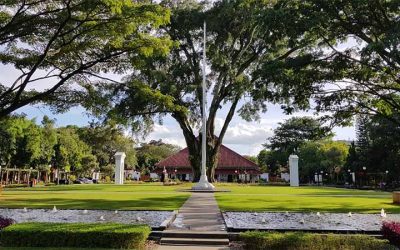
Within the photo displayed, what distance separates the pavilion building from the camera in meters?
64.1

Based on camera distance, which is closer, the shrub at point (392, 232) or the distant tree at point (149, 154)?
the shrub at point (392, 232)

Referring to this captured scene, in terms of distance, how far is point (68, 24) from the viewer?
15844mm

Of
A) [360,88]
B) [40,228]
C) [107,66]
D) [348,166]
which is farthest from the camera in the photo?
[348,166]

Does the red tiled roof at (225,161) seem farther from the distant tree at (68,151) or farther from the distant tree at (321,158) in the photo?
the distant tree at (321,158)

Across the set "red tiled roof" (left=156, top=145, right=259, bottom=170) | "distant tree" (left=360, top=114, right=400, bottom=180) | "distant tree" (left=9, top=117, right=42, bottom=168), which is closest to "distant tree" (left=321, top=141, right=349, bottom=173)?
"distant tree" (left=360, top=114, right=400, bottom=180)

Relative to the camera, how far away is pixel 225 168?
6425cm

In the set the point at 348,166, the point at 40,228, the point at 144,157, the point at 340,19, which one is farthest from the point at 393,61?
the point at 144,157

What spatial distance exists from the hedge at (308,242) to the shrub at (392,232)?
0.54 feet

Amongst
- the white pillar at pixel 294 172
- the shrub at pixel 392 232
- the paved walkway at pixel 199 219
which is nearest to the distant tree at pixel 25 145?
the white pillar at pixel 294 172

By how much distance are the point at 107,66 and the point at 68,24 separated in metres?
2.75

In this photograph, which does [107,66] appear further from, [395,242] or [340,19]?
[395,242]

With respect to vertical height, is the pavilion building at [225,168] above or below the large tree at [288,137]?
below

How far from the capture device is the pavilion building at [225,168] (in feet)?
210

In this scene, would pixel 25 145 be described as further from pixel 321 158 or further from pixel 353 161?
pixel 321 158
